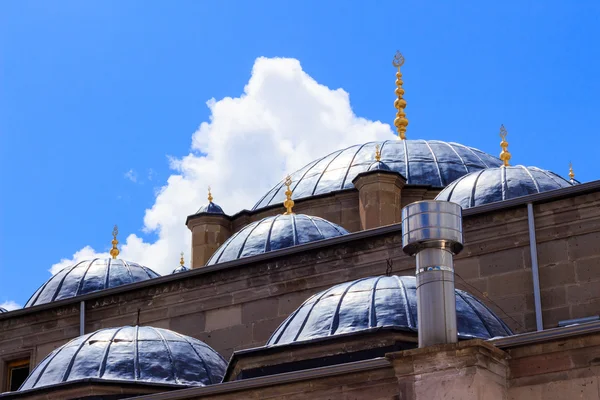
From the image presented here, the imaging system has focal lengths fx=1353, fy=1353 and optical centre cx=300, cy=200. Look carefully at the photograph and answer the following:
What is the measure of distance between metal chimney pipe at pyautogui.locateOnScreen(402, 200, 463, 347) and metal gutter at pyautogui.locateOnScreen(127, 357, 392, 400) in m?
A: 0.80

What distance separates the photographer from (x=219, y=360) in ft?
66.0

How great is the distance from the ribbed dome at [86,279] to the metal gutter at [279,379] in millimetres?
10373

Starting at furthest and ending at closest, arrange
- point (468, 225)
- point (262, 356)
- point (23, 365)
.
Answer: point (23, 365), point (468, 225), point (262, 356)

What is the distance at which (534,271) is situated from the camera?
776 inches

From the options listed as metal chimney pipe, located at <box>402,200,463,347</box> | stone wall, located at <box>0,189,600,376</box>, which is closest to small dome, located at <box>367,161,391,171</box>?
stone wall, located at <box>0,189,600,376</box>

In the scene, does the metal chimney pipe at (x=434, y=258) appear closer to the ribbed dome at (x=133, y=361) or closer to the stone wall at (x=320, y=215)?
the ribbed dome at (x=133, y=361)

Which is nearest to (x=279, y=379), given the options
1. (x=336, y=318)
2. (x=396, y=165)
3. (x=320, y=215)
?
(x=336, y=318)

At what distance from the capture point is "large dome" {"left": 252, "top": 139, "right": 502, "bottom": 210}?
2716 centimetres

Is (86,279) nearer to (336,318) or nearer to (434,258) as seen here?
(336,318)

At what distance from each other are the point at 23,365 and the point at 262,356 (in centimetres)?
901

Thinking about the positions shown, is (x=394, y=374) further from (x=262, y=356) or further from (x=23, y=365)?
(x=23, y=365)

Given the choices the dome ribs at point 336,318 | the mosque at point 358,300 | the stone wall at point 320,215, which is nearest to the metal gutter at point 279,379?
the mosque at point 358,300

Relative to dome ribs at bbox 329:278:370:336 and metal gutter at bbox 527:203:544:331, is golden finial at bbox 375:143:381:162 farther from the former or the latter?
dome ribs at bbox 329:278:370:336

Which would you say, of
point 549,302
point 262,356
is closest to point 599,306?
point 549,302
